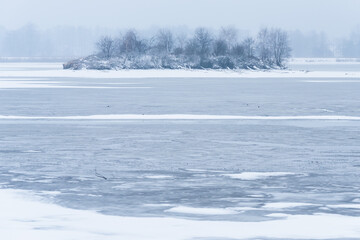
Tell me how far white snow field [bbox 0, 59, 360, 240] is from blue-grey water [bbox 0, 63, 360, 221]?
0.02 meters

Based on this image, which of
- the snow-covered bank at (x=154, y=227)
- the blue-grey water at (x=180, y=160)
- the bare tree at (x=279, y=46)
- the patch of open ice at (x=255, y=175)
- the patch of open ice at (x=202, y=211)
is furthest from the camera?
the bare tree at (x=279, y=46)

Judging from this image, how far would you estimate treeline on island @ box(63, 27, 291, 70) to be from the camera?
201ft

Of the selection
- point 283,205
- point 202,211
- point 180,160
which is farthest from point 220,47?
point 202,211

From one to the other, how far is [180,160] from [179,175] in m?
1.47

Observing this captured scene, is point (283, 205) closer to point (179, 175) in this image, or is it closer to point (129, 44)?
point (179, 175)

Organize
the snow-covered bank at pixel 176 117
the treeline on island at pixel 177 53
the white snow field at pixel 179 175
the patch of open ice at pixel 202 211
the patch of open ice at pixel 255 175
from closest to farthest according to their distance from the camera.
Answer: the white snow field at pixel 179 175 → the patch of open ice at pixel 202 211 → the patch of open ice at pixel 255 175 → the snow-covered bank at pixel 176 117 → the treeline on island at pixel 177 53

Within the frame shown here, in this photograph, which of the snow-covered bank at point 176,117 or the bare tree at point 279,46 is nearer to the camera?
the snow-covered bank at point 176,117

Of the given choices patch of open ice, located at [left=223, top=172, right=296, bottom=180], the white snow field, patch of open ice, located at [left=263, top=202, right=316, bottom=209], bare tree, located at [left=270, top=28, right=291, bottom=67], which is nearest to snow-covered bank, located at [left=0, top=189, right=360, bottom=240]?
the white snow field

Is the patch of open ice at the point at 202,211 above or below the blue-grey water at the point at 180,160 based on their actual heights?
above

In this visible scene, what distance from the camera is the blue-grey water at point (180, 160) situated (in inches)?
343

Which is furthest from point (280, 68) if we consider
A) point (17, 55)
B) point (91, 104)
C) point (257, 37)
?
point (17, 55)

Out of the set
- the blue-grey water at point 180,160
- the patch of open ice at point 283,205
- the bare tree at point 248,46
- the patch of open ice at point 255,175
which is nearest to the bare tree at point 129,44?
the bare tree at point 248,46

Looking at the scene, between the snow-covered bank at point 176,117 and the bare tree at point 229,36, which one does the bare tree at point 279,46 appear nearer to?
the bare tree at point 229,36

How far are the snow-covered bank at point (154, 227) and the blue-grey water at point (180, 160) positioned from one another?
11.1 inches
